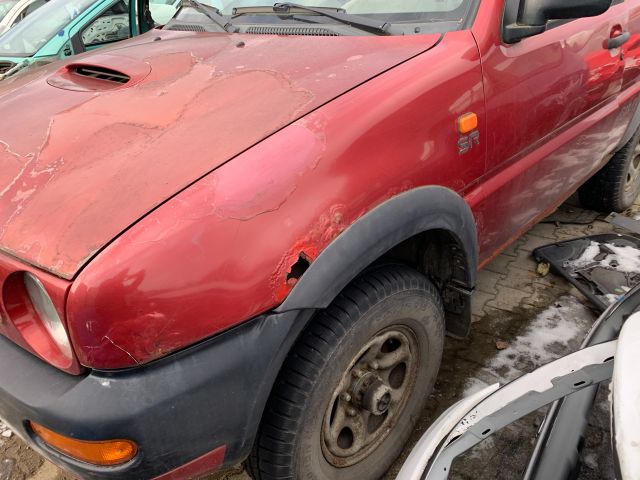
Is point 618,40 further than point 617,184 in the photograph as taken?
No

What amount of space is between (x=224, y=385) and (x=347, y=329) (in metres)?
0.40

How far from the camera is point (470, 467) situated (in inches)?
77.4

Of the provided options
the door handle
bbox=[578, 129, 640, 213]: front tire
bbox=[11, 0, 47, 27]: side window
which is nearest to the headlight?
the door handle

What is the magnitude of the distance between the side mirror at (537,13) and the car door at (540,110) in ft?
0.07

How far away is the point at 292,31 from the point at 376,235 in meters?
0.97

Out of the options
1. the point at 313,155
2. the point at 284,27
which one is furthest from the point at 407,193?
the point at 284,27

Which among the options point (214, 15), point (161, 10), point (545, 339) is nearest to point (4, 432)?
point (214, 15)

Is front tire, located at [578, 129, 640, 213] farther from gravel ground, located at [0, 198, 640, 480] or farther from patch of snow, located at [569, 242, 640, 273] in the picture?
patch of snow, located at [569, 242, 640, 273]

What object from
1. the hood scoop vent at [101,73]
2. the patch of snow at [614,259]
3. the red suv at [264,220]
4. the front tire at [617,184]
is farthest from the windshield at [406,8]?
the front tire at [617,184]

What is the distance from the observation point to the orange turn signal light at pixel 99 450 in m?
1.19

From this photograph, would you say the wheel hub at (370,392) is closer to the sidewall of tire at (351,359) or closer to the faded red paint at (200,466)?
the sidewall of tire at (351,359)

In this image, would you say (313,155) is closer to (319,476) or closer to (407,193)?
(407,193)

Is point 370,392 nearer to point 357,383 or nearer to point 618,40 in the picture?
point 357,383

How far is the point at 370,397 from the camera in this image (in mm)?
1669
